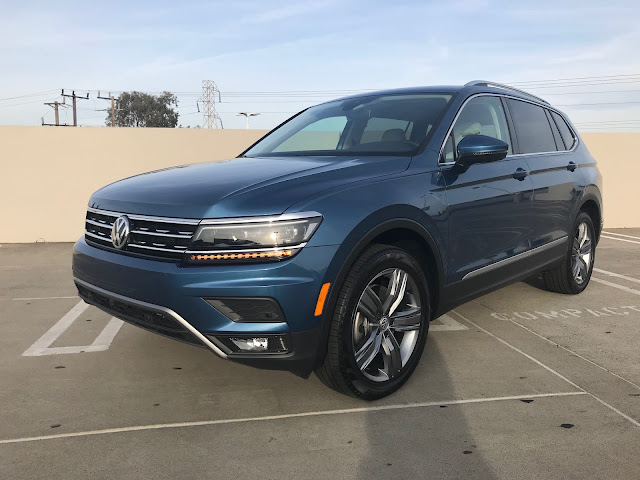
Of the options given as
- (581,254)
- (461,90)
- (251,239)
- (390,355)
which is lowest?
(390,355)

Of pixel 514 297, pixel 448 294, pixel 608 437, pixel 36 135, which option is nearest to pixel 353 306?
pixel 448 294

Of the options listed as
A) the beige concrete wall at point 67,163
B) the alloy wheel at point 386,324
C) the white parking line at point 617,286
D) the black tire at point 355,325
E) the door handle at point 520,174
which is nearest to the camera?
the black tire at point 355,325

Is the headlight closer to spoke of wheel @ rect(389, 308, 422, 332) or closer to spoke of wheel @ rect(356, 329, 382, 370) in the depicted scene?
spoke of wheel @ rect(356, 329, 382, 370)

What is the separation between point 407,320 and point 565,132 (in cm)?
307

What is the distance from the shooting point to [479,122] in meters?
3.90

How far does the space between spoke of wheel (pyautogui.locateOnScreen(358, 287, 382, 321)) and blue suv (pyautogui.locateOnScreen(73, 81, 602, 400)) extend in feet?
0.03

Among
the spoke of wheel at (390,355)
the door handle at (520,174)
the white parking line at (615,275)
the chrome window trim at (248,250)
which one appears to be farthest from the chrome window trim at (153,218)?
the white parking line at (615,275)

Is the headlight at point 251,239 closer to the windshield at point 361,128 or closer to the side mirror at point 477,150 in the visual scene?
the windshield at point 361,128

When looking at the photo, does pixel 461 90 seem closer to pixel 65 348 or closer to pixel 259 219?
pixel 259 219

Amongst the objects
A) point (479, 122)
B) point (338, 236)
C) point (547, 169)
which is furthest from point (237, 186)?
point (547, 169)

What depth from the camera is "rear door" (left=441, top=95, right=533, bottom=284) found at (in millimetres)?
3432

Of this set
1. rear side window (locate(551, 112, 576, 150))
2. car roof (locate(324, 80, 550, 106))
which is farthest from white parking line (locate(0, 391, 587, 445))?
rear side window (locate(551, 112, 576, 150))

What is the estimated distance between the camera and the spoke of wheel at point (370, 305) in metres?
2.90

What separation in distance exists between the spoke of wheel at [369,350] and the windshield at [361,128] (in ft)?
3.59
